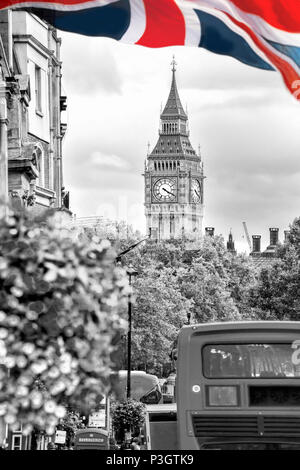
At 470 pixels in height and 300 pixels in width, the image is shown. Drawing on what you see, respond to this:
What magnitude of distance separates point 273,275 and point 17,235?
9444cm

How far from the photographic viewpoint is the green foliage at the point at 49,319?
10.2 metres

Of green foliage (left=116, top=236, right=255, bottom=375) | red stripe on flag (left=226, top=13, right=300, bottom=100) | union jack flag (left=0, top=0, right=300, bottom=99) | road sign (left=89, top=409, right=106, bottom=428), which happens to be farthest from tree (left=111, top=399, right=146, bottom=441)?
red stripe on flag (left=226, top=13, right=300, bottom=100)

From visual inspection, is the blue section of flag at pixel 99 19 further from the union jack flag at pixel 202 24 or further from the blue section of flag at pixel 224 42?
the blue section of flag at pixel 224 42

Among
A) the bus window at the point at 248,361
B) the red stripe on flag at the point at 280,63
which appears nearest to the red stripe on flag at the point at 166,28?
the red stripe on flag at the point at 280,63

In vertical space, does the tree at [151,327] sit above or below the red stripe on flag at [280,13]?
above

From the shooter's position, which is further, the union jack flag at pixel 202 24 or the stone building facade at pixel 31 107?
the stone building facade at pixel 31 107

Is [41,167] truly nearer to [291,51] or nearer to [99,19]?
[99,19]

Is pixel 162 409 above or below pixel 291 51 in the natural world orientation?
below

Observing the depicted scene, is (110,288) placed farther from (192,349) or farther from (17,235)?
(192,349)

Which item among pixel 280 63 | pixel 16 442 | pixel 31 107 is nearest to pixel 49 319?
pixel 280 63

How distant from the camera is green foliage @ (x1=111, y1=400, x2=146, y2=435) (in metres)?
50.0

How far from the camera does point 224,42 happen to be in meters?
19.4

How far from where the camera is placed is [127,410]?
169 ft

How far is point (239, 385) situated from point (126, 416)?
103 feet
